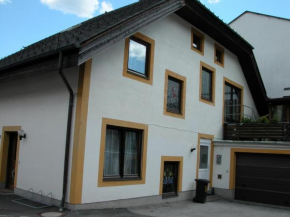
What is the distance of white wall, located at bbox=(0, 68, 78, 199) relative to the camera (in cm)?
866

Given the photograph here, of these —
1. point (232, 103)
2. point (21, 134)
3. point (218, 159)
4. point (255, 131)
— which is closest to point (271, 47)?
point (232, 103)

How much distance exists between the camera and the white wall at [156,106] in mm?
8641

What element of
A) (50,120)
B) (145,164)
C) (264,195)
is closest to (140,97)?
(145,164)

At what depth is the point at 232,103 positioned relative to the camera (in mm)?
16203

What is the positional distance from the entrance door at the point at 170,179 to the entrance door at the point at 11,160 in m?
5.32

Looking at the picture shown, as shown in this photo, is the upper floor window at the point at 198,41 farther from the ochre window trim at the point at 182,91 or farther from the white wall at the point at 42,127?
the white wall at the point at 42,127

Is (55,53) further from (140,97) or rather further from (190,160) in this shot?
(190,160)

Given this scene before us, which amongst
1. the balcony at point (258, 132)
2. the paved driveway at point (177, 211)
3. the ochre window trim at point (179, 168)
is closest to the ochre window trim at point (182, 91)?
the ochre window trim at point (179, 168)

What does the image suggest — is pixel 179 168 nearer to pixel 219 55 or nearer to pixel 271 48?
pixel 219 55

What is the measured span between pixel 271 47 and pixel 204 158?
983cm

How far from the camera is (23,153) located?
9930 mm

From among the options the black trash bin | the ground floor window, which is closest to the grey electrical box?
the black trash bin

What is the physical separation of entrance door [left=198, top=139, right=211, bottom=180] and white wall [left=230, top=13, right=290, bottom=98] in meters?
7.67

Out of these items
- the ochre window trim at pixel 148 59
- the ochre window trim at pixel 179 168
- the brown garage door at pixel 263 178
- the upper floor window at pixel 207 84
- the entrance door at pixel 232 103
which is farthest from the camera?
Result: the entrance door at pixel 232 103
